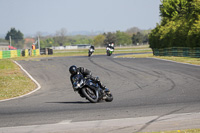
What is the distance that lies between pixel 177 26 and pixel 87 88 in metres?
32.9

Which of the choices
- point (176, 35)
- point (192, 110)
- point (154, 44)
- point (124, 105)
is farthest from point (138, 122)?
point (154, 44)

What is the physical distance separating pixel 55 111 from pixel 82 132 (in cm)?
274

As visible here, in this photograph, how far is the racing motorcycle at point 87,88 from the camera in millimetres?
10719

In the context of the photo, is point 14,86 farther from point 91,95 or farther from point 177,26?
point 177,26

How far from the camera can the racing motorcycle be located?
10.7 metres

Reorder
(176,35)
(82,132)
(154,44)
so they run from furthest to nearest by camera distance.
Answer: (154,44), (176,35), (82,132)

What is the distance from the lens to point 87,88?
428 inches

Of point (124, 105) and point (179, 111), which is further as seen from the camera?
point (124, 105)

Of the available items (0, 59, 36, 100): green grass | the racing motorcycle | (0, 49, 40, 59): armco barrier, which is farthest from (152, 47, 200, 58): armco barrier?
the racing motorcycle

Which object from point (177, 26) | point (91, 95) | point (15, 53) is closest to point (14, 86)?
point (91, 95)

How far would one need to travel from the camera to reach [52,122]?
7.91m

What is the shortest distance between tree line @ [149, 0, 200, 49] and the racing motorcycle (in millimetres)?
25143

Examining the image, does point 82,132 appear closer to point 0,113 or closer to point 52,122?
point 52,122

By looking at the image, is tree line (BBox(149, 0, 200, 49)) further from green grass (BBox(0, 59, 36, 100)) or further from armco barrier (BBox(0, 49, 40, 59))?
armco barrier (BBox(0, 49, 40, 59))
